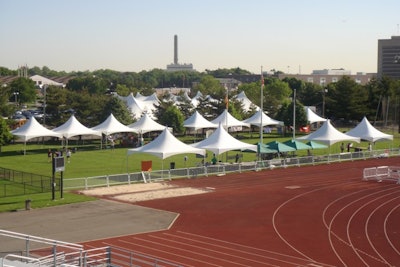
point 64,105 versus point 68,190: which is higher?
point 64,105

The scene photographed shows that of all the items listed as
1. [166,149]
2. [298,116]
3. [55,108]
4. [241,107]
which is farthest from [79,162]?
[241,107]

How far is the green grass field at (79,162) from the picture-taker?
36.5m

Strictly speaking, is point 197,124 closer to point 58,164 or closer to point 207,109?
point 207,109

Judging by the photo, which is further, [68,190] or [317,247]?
[68,190]

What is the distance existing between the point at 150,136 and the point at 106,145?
10.4 metres

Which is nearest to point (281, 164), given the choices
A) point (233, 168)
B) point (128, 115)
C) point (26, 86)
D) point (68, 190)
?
point (233, 168)

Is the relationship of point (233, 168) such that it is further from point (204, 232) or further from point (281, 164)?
point (204, 232)

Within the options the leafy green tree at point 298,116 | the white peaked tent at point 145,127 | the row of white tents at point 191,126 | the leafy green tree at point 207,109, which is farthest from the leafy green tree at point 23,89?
the white peaked tent at point 145,127

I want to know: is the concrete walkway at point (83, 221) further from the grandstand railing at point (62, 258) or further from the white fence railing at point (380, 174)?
the white fence railing at point (380, 174)

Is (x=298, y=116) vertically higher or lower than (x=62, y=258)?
higher

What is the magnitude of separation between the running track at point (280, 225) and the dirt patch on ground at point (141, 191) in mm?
1167

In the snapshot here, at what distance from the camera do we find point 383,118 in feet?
316

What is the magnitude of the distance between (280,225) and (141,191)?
40.6 feet

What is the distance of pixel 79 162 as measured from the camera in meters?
54.2
